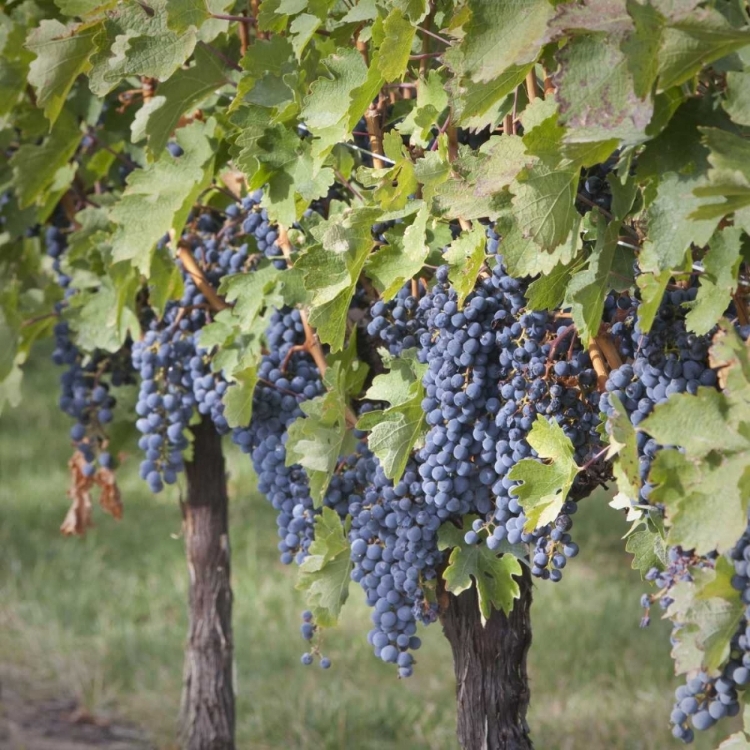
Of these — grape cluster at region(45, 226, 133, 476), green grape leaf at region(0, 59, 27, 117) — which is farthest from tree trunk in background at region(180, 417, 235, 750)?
green grape leaf at region(0, 59, 27, 117)

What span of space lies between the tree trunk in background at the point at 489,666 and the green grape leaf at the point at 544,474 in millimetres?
476

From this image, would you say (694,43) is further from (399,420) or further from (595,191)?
(399,420)

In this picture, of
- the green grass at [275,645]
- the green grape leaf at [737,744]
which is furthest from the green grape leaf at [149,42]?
the green grass at [275,645]

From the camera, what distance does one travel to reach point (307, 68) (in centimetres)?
178

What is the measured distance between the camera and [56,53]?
1.98 meters

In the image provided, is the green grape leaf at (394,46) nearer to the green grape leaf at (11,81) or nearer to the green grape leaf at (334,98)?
the green grape leaf at (334,98)

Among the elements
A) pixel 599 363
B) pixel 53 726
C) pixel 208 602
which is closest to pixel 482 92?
pixel 599 363

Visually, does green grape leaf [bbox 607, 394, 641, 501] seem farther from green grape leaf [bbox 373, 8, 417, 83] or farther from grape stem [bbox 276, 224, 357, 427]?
grape stem [bbox 276, 224, 357, 427]

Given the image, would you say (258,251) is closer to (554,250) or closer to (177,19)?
(177,19)

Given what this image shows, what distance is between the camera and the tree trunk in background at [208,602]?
9.35 feet

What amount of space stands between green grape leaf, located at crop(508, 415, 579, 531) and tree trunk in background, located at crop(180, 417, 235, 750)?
144 centimetres

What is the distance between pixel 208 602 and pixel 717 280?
1934mm

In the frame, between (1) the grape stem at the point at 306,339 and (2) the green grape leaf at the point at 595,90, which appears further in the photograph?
(1) the grape stem at the point at 306,339

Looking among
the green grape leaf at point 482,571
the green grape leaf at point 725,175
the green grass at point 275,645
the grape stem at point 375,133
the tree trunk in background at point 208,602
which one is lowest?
the green grass at point 275,645
